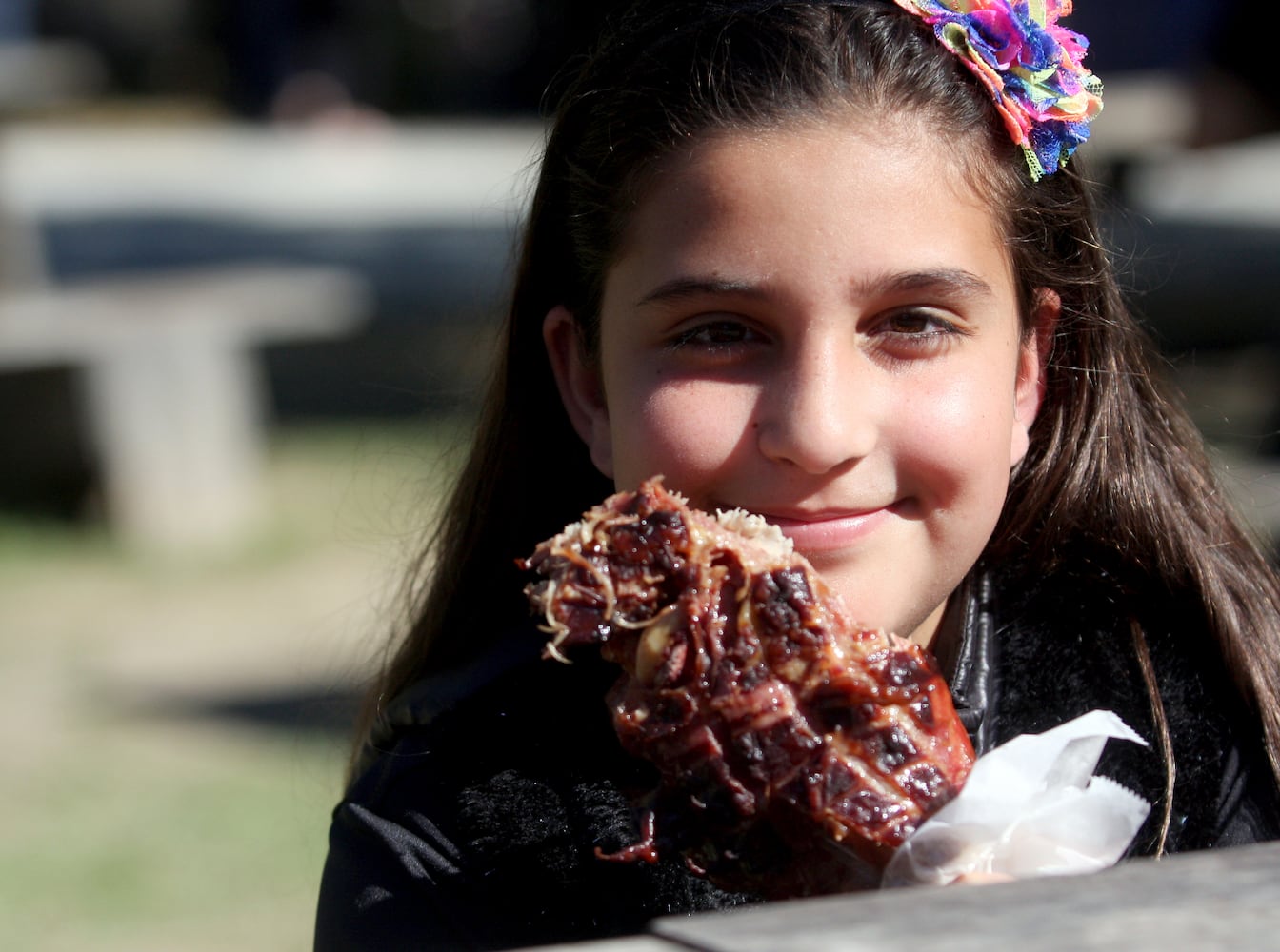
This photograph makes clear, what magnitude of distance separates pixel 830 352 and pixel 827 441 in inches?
4.8

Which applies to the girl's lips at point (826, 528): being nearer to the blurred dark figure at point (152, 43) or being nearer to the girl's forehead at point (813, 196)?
the girl's forehead at point (813, 196)

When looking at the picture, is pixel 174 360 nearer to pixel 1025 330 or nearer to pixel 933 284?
pixel 1025 330

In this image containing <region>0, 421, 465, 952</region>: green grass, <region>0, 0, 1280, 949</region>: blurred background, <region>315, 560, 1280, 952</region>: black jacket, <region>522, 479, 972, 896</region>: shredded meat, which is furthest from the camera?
<region>0, 0, 1280, 949</region>: blurred background

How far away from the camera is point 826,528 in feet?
7.07

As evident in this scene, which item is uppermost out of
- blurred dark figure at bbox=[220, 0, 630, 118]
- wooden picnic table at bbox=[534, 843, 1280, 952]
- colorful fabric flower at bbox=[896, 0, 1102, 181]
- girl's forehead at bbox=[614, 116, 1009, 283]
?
blurred dark figure at bbox=[220, 0, 630, 118]

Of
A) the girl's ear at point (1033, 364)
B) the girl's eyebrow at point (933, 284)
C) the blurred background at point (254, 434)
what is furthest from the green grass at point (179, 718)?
the girl's eyebrow at point (933, 284)

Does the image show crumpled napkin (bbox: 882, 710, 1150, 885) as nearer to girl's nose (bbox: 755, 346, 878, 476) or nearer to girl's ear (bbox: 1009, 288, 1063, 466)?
girl's nose (bbox: 755, 346, 878, 476)

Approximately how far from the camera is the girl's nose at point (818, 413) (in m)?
2.04

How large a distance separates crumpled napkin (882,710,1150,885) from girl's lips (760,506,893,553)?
0.47m

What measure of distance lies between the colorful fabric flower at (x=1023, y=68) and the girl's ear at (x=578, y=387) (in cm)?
73

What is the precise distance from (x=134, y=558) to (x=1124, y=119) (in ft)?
22.7

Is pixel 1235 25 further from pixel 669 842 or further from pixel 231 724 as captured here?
pixel 669 842

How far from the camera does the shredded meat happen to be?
5.98ft

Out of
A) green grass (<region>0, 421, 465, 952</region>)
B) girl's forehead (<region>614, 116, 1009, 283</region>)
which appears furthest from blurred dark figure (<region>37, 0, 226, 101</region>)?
girl's forehead (<region>614, 116, 1009, 283</region>)
